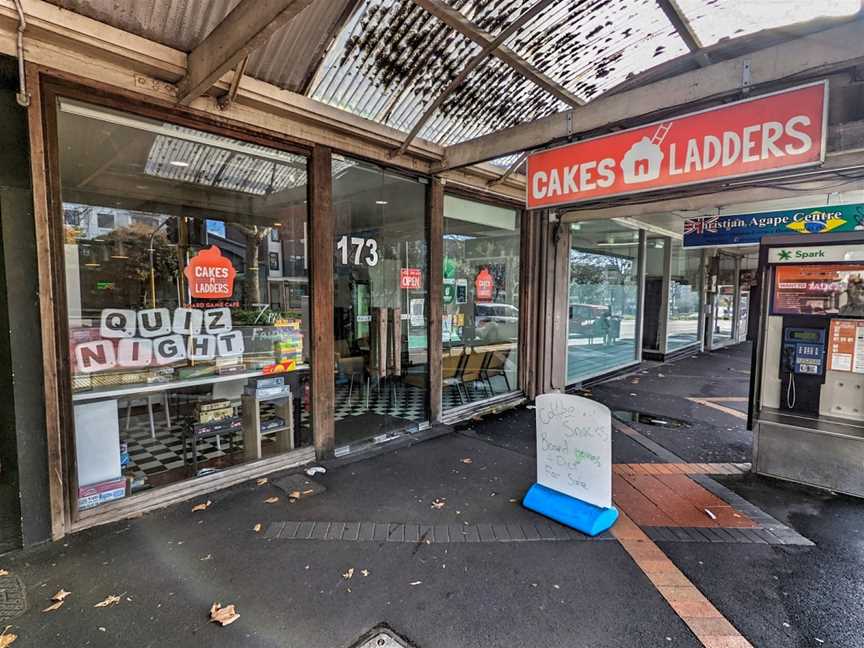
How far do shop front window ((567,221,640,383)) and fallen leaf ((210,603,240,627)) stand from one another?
20.1 ft

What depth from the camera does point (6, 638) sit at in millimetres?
1926

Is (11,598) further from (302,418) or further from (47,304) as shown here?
(302,418)

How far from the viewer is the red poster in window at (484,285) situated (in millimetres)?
5945

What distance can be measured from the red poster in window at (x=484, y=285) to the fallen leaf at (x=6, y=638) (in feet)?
16.9

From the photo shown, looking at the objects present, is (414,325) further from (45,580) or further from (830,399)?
(830,399)

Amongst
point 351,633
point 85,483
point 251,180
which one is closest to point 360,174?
point 251,180

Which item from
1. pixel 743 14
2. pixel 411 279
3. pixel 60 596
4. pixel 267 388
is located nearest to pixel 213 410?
pixel 267 388

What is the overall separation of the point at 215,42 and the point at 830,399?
5.57 metres

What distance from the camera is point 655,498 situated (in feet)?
11.0

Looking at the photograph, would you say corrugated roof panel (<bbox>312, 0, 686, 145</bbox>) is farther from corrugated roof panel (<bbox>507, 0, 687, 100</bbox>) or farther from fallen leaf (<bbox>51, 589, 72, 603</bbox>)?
fallen leaf (<bbox>51, 589, 72, 603</bbox>)

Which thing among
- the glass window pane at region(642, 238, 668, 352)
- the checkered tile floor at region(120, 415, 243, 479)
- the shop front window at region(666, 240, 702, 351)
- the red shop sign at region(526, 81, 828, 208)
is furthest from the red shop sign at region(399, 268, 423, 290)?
the shop front window at region(666, 240, 702, 351)

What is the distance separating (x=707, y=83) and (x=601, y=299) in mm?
6109

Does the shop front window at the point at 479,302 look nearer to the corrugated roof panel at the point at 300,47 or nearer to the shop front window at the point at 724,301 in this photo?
A: the corrugated roof panel at the point at 300,47

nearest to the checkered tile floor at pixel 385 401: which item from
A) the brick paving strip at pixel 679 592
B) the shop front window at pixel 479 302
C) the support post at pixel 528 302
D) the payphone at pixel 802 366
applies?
the shop front window at pixel 479 302
